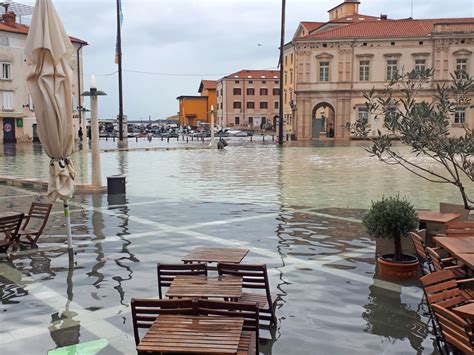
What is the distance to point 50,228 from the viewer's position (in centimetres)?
1059

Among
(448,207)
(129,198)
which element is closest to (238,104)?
(129,198)

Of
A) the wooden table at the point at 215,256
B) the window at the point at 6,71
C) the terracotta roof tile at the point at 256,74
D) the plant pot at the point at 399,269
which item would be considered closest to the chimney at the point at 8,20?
the window at the point at 6,71

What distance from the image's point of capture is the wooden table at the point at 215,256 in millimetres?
6043

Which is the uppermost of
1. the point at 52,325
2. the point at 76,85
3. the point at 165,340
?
the point at 76,85

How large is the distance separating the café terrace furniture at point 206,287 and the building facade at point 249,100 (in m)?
87.8

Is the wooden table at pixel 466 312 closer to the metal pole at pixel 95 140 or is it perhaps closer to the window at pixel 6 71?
the metal pole at pixel 95 140

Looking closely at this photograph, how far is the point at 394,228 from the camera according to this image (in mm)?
7055

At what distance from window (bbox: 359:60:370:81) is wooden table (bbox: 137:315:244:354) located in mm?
53552

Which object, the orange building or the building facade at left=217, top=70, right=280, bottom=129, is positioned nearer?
the building facade at left=217, top=70, right=280, bottom=129

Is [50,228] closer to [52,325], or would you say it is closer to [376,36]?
[52,325]

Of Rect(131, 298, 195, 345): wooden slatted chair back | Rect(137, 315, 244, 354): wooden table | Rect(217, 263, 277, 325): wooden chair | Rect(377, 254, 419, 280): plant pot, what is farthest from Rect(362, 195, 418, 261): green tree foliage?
Rect(131, 298, 195, 345): wooden slatted chair back

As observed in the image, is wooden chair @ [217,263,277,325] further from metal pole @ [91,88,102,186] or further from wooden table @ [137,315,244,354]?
metal pole @ [91,88,102,186]

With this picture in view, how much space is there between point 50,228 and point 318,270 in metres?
5.60

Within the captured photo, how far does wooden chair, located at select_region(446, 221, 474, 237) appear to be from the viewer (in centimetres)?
687
